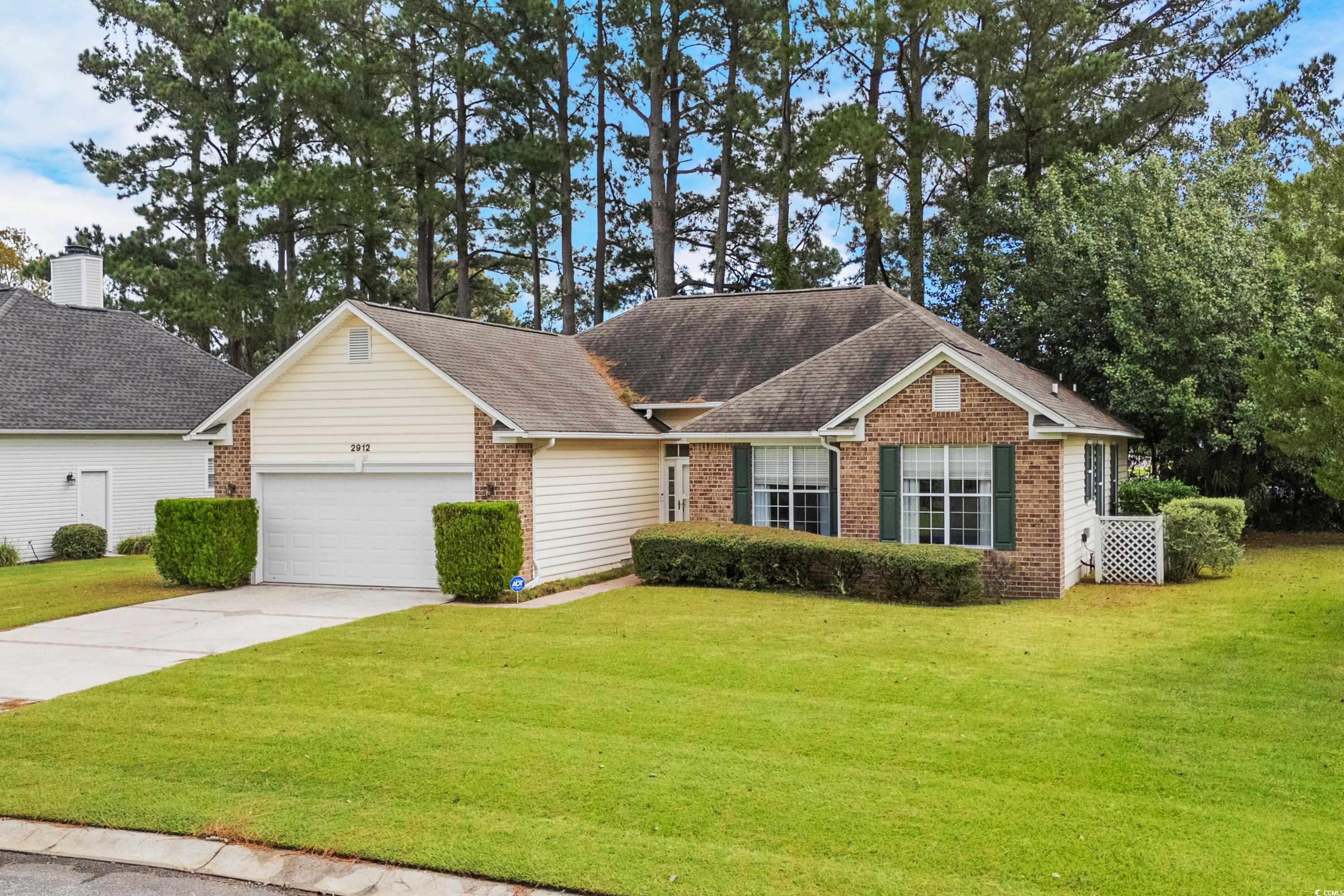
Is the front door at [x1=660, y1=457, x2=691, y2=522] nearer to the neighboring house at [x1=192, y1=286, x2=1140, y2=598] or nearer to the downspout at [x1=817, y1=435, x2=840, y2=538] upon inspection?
the neighboring house at [x1=192, y1=286, x2=1140, y2=598]

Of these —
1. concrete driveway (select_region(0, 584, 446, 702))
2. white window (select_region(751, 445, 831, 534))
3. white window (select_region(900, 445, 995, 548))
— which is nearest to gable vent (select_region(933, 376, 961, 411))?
white window (select_region(900, 445, 995, 548))

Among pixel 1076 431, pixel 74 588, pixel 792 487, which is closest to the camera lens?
pixel 1076 431

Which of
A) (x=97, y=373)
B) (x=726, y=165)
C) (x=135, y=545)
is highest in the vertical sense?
(x=726, y=165)

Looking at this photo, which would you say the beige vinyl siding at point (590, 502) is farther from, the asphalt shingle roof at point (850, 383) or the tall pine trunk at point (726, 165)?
A: the tall pine trunk at point (726, 165)

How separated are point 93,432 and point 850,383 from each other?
1784 centimetres

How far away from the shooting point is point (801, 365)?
20.6 m

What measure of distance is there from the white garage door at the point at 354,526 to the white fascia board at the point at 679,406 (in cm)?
602

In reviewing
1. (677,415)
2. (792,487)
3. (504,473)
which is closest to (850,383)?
(792,487)

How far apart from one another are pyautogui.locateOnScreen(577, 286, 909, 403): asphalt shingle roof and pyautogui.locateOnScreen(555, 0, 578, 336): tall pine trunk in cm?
904

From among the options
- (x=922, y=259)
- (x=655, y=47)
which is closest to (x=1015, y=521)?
(x=922, y=259)

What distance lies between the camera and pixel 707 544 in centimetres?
1720

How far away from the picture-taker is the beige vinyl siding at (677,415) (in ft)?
72.3

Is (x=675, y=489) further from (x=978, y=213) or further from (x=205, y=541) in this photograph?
(x=978, y=213)

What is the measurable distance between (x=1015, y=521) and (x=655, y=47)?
73.2 feet
